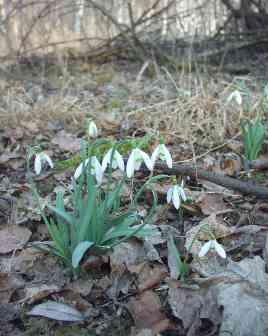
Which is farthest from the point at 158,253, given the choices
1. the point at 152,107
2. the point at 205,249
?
the point at 152,107

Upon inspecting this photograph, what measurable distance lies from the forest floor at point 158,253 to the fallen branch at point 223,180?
0.09 ft

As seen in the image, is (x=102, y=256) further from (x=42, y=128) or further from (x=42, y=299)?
(x=42, y=128)

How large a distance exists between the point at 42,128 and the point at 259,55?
3.10m

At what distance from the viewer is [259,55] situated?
5484 mm

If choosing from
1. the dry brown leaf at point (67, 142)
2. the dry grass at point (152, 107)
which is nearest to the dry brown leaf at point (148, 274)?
the dry grass at point (152, 107)

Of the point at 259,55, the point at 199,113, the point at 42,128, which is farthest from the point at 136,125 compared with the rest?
the point at 259,55

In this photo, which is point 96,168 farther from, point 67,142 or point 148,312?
point 67,142

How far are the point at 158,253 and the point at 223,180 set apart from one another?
22.1 inches

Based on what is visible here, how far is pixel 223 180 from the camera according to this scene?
7.20 ft

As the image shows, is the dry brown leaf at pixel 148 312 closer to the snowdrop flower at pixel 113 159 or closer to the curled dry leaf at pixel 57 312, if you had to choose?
the curled dry leaf at pixel 57 312

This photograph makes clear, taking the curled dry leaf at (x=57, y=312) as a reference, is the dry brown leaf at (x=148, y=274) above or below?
above

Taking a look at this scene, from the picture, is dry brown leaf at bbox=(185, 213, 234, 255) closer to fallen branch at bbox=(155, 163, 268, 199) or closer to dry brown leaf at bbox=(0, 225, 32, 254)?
fallen branch at bbox=(155, 163, 268, 199)

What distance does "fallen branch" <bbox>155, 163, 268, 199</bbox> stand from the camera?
2.12 m

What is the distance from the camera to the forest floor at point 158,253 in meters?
1.48
